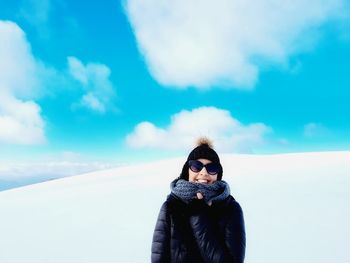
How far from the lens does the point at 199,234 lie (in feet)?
6.86

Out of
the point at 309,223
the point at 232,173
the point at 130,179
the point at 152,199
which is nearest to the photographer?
the point at 309,223

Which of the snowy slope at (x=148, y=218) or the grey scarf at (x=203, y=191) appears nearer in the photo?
the grey scarf at (x=203, y=191)

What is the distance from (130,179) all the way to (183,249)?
38.6 feet

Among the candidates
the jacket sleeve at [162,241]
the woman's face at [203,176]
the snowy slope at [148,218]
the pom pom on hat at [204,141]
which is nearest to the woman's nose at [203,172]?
the woman's face at [203,176]

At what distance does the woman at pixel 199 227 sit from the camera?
2.07 meters

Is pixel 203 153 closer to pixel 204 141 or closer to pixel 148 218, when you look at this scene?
pixel 204 141

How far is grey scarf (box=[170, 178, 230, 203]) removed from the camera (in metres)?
2.18

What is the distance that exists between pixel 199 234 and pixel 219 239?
Answer: 0.38ft

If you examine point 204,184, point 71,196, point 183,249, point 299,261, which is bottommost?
point 299,261

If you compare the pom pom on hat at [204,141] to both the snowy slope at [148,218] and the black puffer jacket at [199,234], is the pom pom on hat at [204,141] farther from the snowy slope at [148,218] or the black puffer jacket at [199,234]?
the snowy slope at [148,218]

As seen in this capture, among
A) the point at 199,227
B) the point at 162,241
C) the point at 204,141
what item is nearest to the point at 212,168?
the point at 204,141

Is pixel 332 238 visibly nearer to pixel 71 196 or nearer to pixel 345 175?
pixel 345 175

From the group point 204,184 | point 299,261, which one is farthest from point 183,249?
point 299,261

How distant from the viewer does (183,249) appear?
210cm
